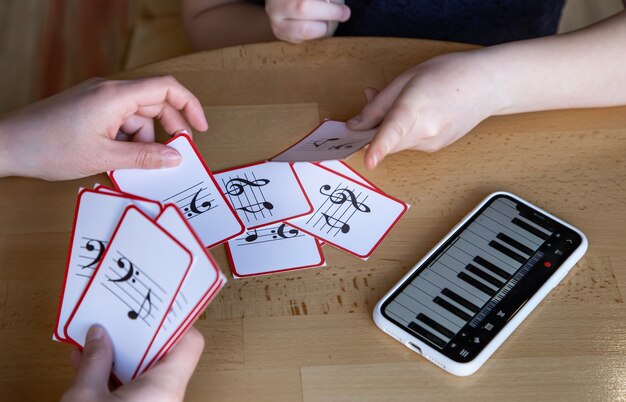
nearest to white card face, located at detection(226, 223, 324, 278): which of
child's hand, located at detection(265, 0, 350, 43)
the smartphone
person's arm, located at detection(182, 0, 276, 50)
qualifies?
the smartphone

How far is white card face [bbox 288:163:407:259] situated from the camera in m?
0.92

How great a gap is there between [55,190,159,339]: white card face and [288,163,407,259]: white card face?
22 cm

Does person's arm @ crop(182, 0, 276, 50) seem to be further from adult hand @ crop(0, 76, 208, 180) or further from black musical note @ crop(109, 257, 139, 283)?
black musical note @ crop(109, 257, 139, 283)

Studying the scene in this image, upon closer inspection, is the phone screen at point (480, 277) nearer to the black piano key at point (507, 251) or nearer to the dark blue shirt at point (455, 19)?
the black piano key at point (507, 251)

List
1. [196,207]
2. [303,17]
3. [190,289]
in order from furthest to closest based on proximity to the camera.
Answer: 1. [303,17]
2. [196,207]
3. [190,289]

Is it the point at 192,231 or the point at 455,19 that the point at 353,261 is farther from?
the point at 455,19

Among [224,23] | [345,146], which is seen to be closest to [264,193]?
[345,146]

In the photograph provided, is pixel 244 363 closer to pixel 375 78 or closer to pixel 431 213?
pixel 431 213

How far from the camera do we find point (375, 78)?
1107mm

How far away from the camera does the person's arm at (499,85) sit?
3.22 feet

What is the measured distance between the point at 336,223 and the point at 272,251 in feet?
0.30

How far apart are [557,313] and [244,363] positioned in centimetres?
36

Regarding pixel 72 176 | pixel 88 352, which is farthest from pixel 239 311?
pixel 72 176

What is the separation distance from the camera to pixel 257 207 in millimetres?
951
